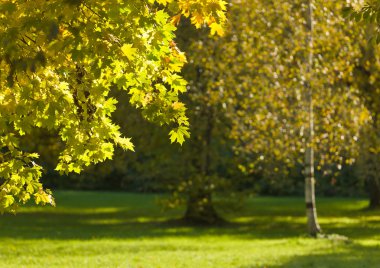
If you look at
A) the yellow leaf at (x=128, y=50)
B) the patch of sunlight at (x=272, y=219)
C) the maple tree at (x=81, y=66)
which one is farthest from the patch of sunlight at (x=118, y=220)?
the yellow leaf at (x=128, y=50)

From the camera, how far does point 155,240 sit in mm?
23141

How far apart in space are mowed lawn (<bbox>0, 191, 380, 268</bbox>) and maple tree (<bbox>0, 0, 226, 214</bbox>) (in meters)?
7.70

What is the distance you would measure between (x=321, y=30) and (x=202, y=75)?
562 centimetres

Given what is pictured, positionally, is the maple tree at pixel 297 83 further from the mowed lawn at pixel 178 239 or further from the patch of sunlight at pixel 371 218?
the patch of sunlight at pixel 371 218

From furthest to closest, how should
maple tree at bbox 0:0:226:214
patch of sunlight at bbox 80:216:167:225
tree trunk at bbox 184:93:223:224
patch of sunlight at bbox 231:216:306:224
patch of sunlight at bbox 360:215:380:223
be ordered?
1. patch of sunlight at bbox 360:215:380:223
2. patch of sunlight at bbox 231:216:306:224
3. patch of sunlight at bbox 80:216:167:225
4. tree trunk at bbox 184:93:223:224
5. maple tree at bbox 0:0:226:214

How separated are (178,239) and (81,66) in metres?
14.8

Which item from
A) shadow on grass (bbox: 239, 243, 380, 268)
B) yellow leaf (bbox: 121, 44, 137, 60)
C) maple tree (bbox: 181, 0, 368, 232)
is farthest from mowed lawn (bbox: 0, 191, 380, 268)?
yellow leaf (bbox: 121, 44, 137, 60)

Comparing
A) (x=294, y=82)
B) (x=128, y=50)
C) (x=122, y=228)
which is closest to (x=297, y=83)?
(x=294, y=82)

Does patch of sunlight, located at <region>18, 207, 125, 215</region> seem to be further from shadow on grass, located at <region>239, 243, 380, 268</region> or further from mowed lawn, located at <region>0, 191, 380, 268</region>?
shadow on grass, located at <region>239, 243, 380, 268</region>

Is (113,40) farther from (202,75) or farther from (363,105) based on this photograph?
(202,75)

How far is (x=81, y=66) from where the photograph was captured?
912cm

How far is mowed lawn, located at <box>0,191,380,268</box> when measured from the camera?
17.8 meters

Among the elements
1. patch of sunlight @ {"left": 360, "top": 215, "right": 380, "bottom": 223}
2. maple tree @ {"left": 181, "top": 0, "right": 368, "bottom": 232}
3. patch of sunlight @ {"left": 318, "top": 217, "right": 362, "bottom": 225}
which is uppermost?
maple tree @ {"left": 181, "top": 0, "right": 368, "bottom": 232}

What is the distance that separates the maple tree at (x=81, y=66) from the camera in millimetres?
7695
